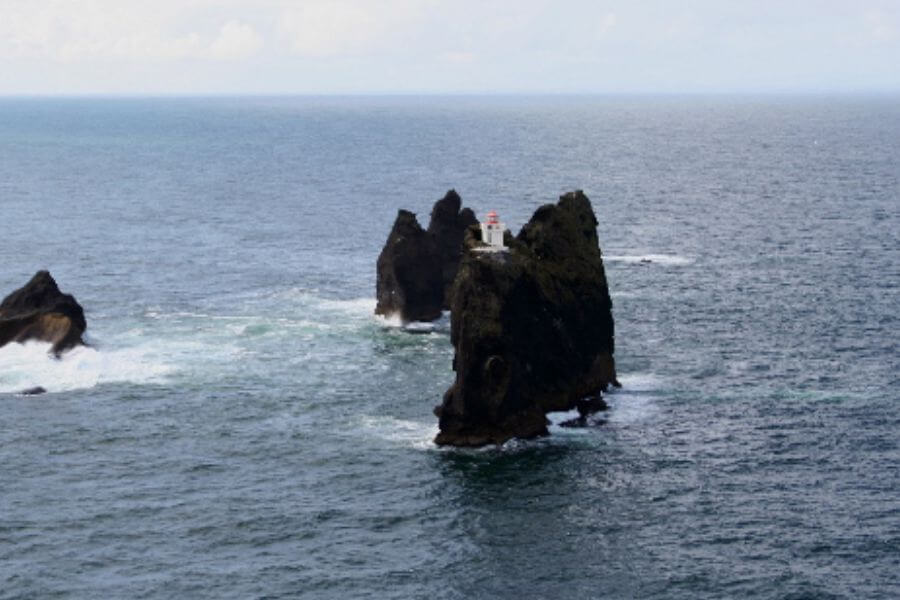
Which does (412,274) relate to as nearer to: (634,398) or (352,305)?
(352,305)

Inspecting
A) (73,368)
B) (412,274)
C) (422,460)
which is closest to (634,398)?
(422,460)

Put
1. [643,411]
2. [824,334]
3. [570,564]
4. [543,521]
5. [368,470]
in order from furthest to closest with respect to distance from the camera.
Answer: [824,334], [643,411], [368,470], [543,521], [570,564]

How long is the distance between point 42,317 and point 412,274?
115 feet

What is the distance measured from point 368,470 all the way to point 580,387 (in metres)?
20.4

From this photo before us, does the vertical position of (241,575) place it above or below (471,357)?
below

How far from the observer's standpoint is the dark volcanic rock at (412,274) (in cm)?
12388

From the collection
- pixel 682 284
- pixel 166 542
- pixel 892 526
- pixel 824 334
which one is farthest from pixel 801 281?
pixel 166 542

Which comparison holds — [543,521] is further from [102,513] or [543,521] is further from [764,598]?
[102,513]

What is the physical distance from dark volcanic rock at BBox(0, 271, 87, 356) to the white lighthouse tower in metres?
40.2

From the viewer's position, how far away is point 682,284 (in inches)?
5571

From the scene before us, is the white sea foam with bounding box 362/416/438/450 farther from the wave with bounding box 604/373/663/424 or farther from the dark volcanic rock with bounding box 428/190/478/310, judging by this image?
the dark volcanic rock with bounding box 428/190/478/310

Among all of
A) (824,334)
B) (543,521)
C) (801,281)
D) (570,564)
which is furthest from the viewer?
(801,281)

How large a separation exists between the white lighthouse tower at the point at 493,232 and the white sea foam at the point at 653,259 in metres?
62.5

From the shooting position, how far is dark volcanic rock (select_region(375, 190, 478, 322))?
124 m
